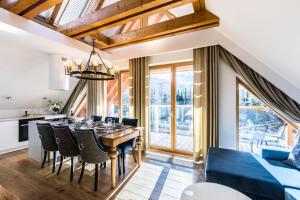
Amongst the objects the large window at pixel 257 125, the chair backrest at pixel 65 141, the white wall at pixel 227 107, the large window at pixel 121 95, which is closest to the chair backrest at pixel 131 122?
the large window at pixel 121 95

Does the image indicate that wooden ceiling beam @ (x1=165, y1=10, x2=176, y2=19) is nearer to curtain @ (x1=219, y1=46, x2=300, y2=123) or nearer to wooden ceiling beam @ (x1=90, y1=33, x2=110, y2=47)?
curtain @ (x1=219, y1=46, x2=300, y2=123)

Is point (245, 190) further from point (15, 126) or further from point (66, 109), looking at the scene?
point (66, 109)

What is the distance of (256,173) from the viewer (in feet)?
6.47

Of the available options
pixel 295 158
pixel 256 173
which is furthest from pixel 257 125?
pixel 256 173

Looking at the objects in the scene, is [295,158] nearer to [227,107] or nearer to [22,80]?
[227,107]

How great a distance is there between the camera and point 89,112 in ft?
16.9

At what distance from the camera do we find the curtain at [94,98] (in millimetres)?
4938

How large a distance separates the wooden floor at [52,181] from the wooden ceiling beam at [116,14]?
2.88 m

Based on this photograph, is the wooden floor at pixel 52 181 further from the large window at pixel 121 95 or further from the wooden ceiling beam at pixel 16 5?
the wooden ceiling beam at pixel 16 5

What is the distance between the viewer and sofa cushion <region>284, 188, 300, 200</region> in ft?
5.06

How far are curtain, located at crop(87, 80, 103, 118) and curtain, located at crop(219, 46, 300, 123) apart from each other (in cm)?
379

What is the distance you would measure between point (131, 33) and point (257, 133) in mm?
3588

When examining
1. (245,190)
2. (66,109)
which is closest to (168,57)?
(245,190)

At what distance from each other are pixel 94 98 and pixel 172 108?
8.72ft
